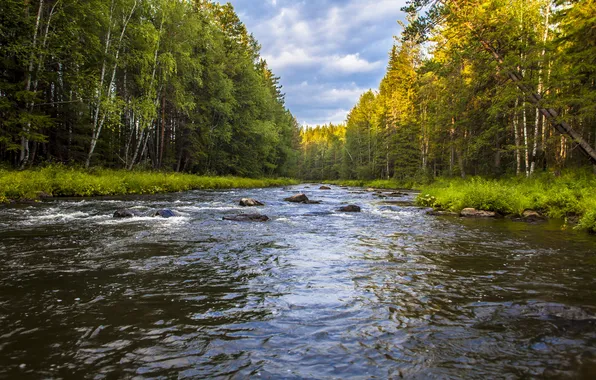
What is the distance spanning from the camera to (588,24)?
12.8 m

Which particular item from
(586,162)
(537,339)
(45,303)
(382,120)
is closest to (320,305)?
(537,339)

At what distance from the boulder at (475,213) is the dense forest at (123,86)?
19.5m

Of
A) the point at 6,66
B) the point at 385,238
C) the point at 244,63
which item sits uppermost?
the point at 244,63

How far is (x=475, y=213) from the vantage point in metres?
12.7

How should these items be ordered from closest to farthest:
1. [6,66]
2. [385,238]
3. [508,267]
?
[508,267] < [385,238] < [6,66]

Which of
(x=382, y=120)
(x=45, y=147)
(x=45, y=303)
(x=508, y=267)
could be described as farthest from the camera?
(x=382, y=120)

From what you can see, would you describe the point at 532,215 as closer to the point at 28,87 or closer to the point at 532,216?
the point at 532,216

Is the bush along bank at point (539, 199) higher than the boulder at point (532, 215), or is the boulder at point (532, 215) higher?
the bush along bank at point (539, 199)

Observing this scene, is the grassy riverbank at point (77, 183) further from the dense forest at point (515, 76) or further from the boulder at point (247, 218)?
the dense forest at point (515, 76)

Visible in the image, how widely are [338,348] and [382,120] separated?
50.4 m

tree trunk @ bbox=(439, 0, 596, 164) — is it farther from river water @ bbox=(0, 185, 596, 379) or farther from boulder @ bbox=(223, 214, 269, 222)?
boulder @ bbox=(223, 214, 269, 222)

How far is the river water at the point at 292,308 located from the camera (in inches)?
104

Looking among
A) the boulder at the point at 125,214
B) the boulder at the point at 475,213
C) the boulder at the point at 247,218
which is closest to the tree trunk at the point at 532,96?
the boulder at the point at 475,213

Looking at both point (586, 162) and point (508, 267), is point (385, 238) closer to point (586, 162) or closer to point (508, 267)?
point (508, 267)
